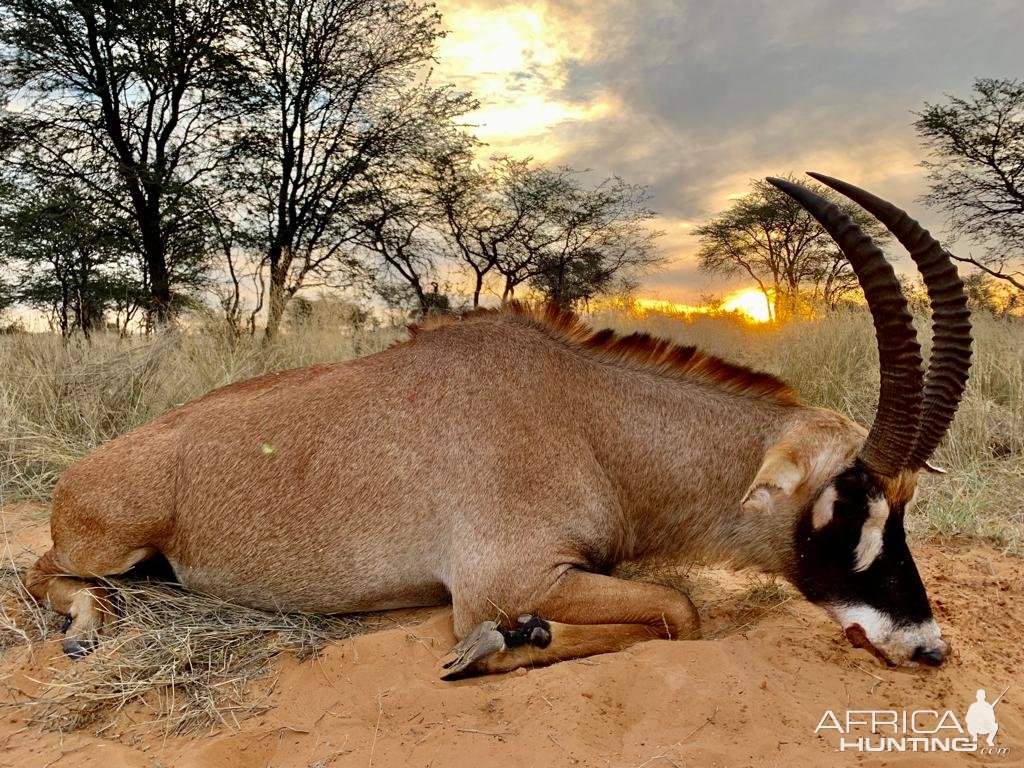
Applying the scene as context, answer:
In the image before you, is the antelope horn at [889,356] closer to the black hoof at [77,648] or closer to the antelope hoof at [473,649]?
the antelope hoof at [473,649]

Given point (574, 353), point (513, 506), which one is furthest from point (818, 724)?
point (574, 353)

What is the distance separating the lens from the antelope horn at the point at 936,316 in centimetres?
334

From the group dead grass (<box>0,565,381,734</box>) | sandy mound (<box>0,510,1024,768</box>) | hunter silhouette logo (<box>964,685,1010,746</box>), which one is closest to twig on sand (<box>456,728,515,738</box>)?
sandy mound (<box>0,510,1024,768</box>)

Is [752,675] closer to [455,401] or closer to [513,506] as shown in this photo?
[513,506]

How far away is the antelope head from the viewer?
3.26m

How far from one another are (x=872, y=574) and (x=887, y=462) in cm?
50

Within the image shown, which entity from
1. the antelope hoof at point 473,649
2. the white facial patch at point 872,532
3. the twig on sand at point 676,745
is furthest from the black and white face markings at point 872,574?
the antelope hoof at point 473,649

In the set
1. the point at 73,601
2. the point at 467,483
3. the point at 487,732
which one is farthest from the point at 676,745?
the point at 73,601

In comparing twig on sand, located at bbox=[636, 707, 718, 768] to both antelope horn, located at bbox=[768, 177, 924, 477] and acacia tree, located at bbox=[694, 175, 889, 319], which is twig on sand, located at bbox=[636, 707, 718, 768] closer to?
antelope horn, located at bbox=[768, 177, 924, 477]

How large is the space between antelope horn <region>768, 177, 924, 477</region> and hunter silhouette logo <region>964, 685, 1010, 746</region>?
98 cm

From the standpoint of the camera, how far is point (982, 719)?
3000mm

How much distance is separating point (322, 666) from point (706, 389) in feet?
7.97

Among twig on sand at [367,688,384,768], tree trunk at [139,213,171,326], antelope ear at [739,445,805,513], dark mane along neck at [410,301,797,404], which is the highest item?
tree trunk at [139,213,171,326]

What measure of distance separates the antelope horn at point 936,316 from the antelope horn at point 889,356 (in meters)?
0.14
